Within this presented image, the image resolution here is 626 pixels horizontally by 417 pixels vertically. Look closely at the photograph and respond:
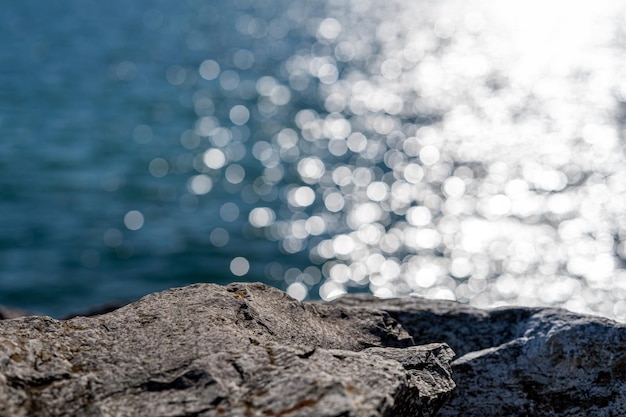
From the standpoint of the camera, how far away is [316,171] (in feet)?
108

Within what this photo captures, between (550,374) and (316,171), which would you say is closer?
(550,374)

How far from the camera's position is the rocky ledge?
180 inches

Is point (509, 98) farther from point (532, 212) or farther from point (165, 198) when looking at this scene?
point (165, 198)

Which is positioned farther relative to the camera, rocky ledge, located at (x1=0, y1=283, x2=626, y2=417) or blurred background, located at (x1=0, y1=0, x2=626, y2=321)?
blurred background, located at (x1=0, y1=0, x2=626, y2=321)

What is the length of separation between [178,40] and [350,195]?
108 feet

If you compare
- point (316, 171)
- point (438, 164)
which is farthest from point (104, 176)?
point (438, 164)

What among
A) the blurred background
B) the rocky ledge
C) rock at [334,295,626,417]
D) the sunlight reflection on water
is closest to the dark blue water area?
the blurred background

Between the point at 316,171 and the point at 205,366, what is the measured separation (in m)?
28.2

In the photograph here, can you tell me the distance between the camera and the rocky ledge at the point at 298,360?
4574 millimetres

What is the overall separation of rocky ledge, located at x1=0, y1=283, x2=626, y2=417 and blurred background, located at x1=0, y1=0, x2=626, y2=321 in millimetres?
17663

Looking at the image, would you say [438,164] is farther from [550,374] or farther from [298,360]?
[298,360]

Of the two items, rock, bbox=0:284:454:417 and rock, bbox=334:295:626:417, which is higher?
rock, bbox=0:284:454:417

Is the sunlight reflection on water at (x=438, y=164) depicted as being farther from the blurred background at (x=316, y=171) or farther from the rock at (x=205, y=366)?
the rock at (x=205, y=366)

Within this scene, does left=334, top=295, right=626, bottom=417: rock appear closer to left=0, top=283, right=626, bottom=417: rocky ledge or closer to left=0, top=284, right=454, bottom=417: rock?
left=0, top=283, right=626, bottom=417: rocky ledge
